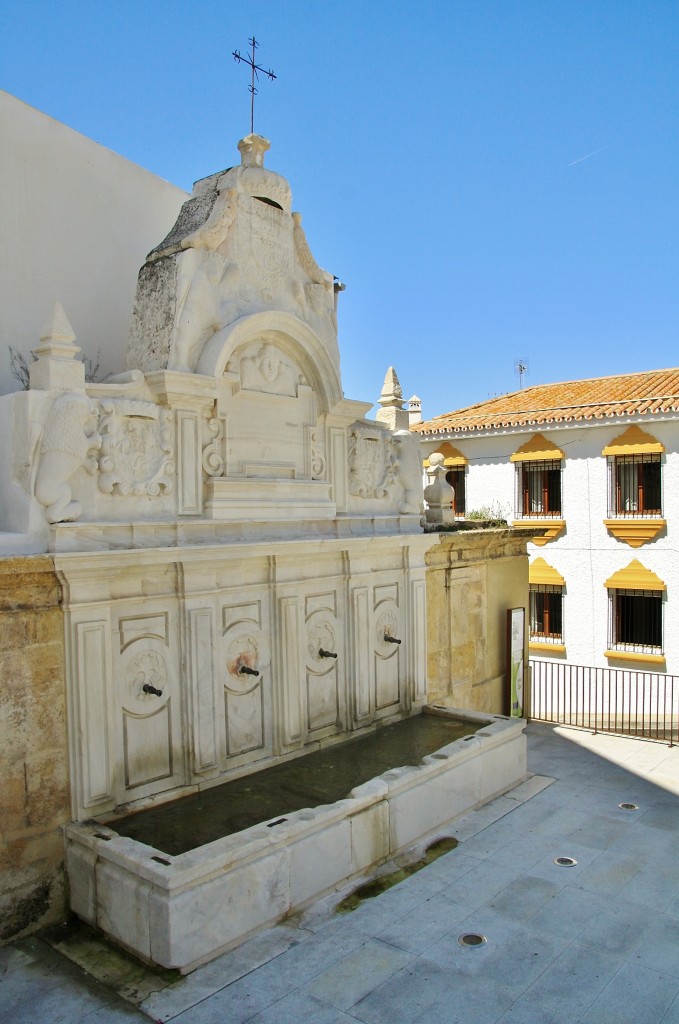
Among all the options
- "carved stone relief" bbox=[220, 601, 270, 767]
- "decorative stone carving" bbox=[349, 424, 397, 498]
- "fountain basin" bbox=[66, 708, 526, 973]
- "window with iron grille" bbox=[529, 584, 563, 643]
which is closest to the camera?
"fountain basin" bbox=[66, 708, 526, 973]

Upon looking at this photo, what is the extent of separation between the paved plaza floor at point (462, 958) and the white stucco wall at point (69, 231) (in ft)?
19.5

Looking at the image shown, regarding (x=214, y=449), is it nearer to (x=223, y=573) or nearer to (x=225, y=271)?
(x=223, y=573)

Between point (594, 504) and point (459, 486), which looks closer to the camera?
point (594, 504)

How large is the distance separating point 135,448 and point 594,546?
1521 cm

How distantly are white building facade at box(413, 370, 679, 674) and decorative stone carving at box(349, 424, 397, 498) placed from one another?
7.72 meters

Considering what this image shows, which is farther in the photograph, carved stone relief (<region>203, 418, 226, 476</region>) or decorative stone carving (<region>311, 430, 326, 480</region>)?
decorative stone carving (<region>311, 430, 326, 480</region>)

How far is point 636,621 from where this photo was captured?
20.0m

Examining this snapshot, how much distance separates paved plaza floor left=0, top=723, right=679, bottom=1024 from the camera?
595 cm

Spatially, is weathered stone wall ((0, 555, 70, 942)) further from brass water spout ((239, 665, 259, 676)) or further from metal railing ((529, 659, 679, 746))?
metal railing ((529, 659, 679, 746))

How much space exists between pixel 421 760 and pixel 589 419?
42.9ft

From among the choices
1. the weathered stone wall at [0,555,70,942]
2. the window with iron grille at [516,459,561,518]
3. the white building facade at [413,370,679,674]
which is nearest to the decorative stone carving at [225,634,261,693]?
the weathered stone wall at [0,555,70,942]

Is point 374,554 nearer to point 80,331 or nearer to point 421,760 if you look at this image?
point 421,760

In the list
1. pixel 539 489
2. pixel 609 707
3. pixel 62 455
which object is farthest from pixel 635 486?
pixel 62 455

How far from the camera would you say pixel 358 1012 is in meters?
5.93
